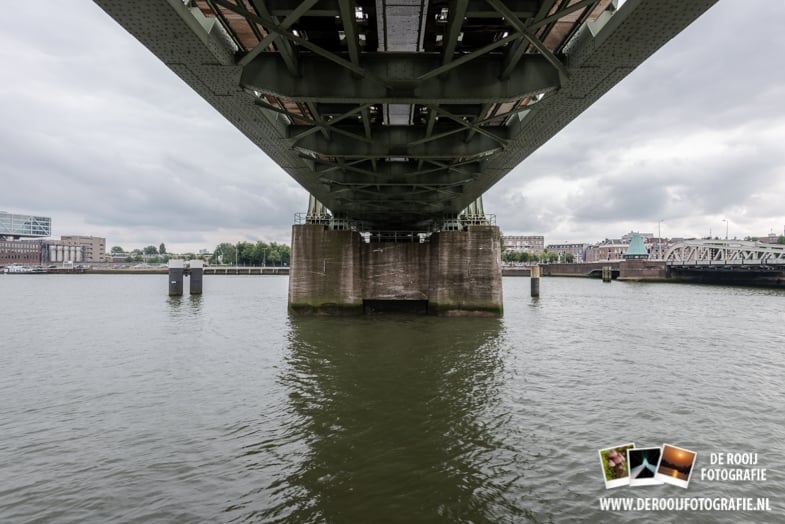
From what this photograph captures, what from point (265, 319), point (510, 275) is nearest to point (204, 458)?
point (265, 319)

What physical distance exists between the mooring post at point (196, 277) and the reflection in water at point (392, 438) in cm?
3673

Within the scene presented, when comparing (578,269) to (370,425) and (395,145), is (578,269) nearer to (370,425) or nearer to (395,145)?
(395,145)

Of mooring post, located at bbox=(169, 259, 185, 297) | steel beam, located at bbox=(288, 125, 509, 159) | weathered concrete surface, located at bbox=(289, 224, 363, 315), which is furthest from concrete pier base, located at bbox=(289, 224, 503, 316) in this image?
mooring post, located at bbox=(169, 259, 185, 297)

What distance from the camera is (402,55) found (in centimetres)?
974

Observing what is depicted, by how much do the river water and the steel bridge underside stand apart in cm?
711

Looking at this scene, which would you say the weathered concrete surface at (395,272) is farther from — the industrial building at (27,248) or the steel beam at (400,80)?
the industrial building at (27,248)

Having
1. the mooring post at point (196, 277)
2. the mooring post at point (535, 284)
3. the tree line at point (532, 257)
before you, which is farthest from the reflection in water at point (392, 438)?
the tree line at point (532, 257)

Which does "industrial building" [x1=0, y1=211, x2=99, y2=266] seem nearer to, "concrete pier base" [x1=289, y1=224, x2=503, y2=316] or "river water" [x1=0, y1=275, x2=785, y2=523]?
"concrete pier base" [x1=289, y1=224, x2=503, y2=316]

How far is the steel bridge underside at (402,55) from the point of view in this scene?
23.2 feet

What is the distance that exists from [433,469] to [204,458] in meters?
3.83

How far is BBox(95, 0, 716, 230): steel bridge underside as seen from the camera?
23.2ft

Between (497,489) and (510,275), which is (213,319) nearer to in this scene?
(497,489)

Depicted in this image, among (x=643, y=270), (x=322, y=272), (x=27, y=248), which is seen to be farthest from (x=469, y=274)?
(x=27, y=248)

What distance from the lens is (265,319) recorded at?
2675 centimetres
